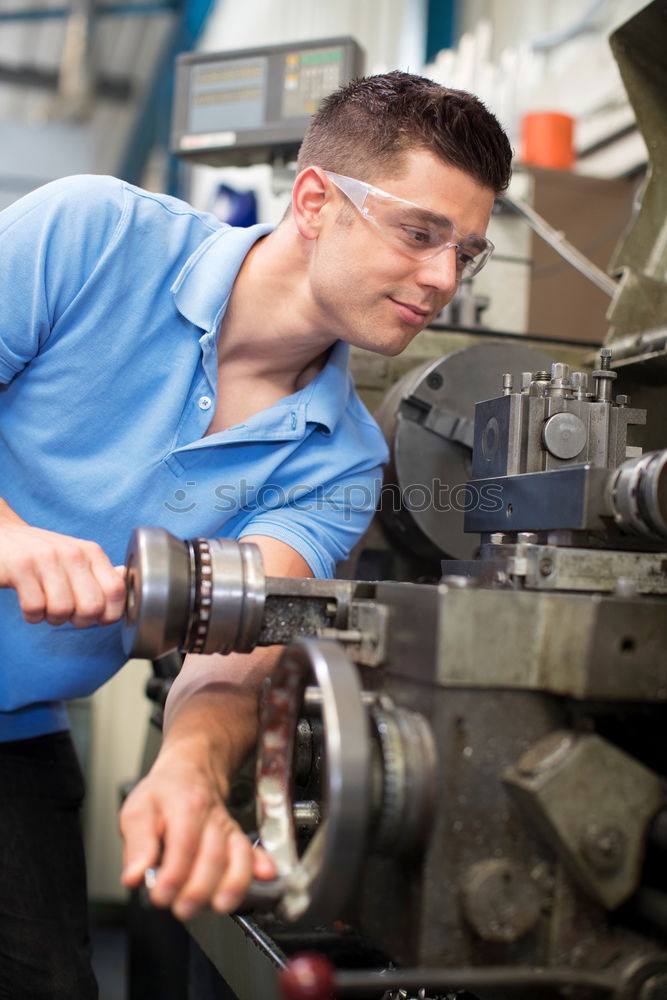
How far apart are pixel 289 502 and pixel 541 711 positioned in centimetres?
61

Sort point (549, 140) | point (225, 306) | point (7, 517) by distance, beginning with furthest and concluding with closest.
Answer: point (549, 140) → point (225, 306) → point (7, 517)

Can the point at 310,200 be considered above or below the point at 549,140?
below

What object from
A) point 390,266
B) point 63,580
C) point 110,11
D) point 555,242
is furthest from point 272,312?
point 110,11

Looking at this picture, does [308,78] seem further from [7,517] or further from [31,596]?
[31,596]

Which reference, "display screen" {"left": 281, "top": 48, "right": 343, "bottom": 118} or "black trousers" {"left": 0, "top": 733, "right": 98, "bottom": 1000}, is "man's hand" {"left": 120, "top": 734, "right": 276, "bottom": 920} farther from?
"display screen" {"left": 281, "top": 48, "right": 343, "bottom": 118}

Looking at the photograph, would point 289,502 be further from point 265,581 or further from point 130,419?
point 265,581

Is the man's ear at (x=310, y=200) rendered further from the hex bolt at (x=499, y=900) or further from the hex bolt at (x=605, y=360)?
the hex bolt at (x=499, y=900)

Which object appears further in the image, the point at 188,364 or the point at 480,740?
the point at 188,364

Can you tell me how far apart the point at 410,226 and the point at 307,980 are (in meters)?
0.78

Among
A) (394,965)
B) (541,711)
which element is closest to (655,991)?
(541,711)

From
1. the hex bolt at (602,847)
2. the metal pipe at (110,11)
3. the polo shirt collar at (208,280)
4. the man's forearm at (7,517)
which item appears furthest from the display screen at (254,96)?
the metal pipe at (110,11)

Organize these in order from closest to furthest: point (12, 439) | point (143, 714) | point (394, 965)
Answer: point (394, 965) < point (12, 439) < point (143, 714)

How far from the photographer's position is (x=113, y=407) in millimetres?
1118

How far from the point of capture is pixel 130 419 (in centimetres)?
113
